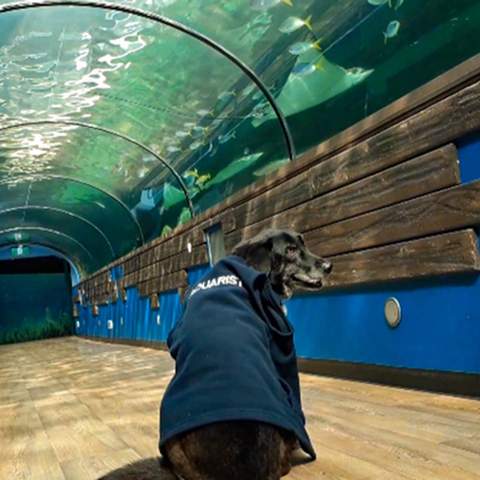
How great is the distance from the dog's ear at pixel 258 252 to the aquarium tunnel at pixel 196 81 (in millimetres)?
1411

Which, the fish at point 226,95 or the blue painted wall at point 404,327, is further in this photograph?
the fish at point 226,95

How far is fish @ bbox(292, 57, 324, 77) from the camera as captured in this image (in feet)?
24.3

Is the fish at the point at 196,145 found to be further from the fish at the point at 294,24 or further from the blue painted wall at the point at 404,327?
the blue painted wall at the point at 404,327

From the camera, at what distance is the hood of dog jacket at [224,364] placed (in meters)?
1.28

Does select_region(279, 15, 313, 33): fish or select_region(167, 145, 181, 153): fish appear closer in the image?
select_region(279, 15, 313, 33): fish

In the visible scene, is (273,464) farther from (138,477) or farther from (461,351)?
(461,351)

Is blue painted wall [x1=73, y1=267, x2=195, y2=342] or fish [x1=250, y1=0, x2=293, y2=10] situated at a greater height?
fish [x1=250, y1=0, x2=293, y2=10]

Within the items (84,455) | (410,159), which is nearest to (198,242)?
(410,159)

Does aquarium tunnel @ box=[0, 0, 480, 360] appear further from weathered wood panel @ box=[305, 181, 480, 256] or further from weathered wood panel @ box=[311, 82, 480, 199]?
weathered wood panel @ box=[305, 181, 480, 256]

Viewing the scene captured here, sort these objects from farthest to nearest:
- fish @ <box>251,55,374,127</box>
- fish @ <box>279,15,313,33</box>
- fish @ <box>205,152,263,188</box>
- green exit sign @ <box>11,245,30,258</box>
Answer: green exit sign @ <box>11,245,30,258</box>
fish @ <box>205,152,263,188</box>
fish @ <box>251,55,374,127</box>
fish @ <box>279,15,313,33</box>

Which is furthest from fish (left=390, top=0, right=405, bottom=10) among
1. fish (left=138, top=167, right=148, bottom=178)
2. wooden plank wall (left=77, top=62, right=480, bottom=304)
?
fish (left=138, top=167, right=148, bottom=178)

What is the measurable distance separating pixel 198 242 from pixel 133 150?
167 inches

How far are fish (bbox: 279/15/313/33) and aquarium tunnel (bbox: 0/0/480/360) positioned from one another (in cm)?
2

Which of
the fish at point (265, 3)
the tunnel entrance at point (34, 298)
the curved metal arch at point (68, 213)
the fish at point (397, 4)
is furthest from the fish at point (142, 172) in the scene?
the tunnel entrance at point (34, 298)
